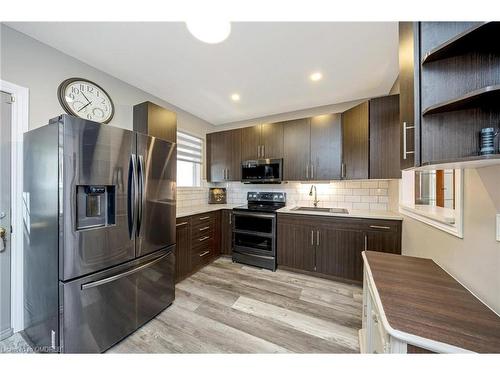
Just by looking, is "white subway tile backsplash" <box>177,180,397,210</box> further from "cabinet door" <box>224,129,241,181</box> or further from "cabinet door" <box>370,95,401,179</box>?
"cabinet door" <box>370,95,401,179</box>

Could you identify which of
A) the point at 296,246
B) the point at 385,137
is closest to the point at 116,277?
the point at 296,246

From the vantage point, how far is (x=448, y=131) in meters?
0.86

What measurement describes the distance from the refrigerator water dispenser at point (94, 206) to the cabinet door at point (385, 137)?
280 centimetres

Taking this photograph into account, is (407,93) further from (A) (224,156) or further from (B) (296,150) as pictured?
(A) (224,156)

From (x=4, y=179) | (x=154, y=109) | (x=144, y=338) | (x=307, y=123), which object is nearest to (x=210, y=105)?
(x=154, y=109)

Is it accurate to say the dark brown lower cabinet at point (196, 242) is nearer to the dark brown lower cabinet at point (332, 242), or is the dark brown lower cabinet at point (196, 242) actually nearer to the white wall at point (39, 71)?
the dark brown lower cabinet at point (332, 242)

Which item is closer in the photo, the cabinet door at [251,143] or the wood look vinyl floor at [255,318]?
the wood look vinyl floor at [255,318]

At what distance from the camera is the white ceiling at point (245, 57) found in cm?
151

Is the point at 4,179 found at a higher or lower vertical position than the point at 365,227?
higher

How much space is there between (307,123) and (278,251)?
2.01 meters

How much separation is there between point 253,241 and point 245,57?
243 centimetres

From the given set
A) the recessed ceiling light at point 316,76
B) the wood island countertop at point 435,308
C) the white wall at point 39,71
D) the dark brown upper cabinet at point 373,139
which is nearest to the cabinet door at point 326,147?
the dark brown upper cabinet at point 373,139
